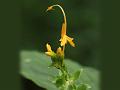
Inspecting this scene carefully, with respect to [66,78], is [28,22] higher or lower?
lower

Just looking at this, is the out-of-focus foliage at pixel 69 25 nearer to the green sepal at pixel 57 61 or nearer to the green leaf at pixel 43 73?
the green leaf at pixel 43 73

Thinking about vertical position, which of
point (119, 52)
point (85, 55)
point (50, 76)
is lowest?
point (85, 55)

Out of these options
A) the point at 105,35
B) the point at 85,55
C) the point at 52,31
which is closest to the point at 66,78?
the point at 105,35

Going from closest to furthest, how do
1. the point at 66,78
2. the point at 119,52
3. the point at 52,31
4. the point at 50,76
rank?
1. the point at 66,78
2. the point at 119,52
3. the point at 50,76
4. the point at 52,31

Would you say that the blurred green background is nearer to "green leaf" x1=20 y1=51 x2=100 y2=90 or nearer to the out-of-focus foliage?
the out-of-focus foliage

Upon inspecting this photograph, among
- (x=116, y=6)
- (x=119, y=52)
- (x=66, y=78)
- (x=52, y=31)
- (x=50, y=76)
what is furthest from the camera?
(x=52, y=31)

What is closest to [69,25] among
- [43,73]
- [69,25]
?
[69,25]

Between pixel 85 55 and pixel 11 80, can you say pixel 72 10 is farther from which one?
pixel 11 80

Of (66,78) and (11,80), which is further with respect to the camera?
(11,80)

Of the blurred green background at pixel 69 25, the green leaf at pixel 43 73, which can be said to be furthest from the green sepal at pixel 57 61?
the blurred green background at pixel 69 25
